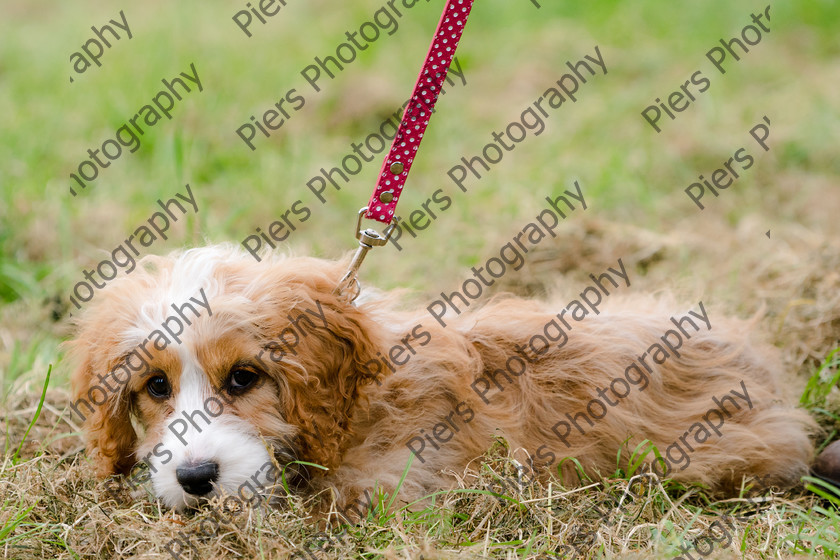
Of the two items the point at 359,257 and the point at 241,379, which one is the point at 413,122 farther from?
the point at 241,379

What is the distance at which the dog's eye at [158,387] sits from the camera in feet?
11.2

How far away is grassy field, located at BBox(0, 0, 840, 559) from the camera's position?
3484 mm

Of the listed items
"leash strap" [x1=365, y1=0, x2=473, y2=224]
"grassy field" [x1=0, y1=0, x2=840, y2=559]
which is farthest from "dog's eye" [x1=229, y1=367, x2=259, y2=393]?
"leash strap" [x1=365, y1=0, x2=473, y2=224]

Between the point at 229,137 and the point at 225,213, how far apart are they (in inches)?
64.5

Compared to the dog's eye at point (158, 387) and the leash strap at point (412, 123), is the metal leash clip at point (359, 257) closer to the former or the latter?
the leash strap at point (412, 123)

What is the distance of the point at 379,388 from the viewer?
3.72m

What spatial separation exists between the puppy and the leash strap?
1.28 feet

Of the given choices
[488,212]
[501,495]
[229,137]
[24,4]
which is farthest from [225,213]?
[24,4]

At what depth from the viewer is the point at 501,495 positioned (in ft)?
11.4

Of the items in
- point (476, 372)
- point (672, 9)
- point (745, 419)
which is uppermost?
point (672, 9)

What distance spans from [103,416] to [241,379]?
705 mm

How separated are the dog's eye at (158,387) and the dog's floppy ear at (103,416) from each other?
131 mm

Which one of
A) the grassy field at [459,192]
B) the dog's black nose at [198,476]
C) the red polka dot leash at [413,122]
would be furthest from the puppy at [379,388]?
the red polka dot leash at [413,122]

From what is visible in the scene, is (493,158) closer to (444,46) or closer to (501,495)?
(444,46)
